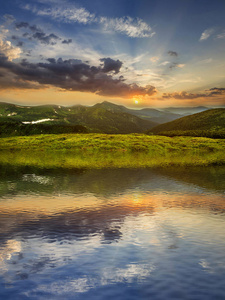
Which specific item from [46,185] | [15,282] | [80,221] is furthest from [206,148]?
[15,282]

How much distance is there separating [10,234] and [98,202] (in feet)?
37.2

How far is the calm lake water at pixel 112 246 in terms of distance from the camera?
12461mm

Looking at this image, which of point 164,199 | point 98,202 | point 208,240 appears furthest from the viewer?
point 164,199

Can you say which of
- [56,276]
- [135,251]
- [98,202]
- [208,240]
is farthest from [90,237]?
[98,202]

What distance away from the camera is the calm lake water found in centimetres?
1246

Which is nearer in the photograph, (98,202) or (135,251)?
(135,251)

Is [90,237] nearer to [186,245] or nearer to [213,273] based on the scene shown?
[186,245]

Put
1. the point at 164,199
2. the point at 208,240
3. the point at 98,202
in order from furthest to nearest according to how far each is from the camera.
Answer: the point at 164,199 < the point at 98,202 < the point at 208,240

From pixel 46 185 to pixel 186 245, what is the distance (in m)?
26.4

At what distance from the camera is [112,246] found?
671 inches

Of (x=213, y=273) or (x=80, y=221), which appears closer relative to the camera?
(x=213, y=273)

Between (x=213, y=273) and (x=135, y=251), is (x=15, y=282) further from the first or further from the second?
(x=213, y=273)

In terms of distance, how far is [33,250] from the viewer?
1636cm

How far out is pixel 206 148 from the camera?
14500 cm
